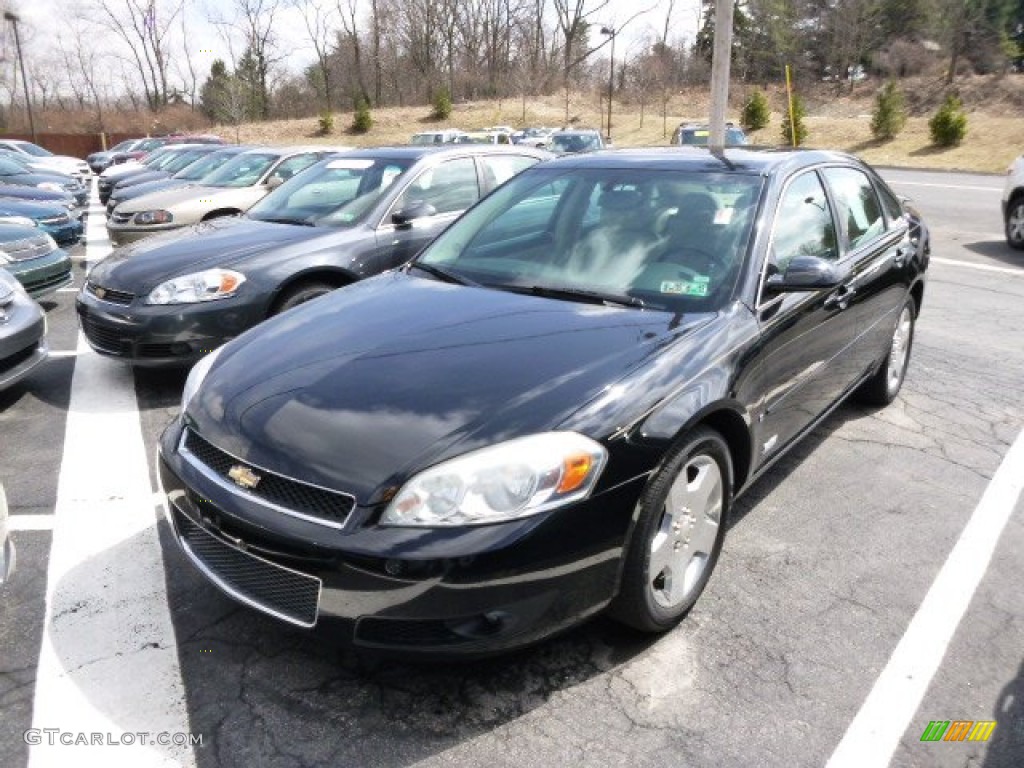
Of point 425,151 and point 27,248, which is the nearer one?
point 425,151

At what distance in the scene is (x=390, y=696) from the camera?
2.47 meters

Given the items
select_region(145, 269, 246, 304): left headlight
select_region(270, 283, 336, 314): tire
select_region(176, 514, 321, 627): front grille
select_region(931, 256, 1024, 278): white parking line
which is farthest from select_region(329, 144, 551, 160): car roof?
select_region(931, 256, 1024, 278): white parking line

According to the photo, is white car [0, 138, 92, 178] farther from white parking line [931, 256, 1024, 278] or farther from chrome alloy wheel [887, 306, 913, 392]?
chrome alloy wheel [887, 306, 913, 392]

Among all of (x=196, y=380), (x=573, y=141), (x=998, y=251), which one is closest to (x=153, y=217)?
(x=196, y=380)

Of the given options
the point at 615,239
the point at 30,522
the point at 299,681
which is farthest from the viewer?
the point at 30,522

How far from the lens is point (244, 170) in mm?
11109

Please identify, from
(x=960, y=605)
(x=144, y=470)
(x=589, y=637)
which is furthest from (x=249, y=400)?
→ (x=960, y=605)

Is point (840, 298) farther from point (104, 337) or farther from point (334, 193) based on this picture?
point (104, 337)

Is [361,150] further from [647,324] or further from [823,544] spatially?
[823,544]

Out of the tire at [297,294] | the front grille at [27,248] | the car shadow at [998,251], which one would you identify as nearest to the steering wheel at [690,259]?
the tire at [297,294]

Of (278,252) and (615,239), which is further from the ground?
(615,239)

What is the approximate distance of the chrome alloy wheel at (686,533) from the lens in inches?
104

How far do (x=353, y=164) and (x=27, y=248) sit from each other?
3.27 m

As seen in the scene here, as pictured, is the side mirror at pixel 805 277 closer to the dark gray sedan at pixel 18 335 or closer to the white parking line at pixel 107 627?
the white parking line at pixel 107 627
